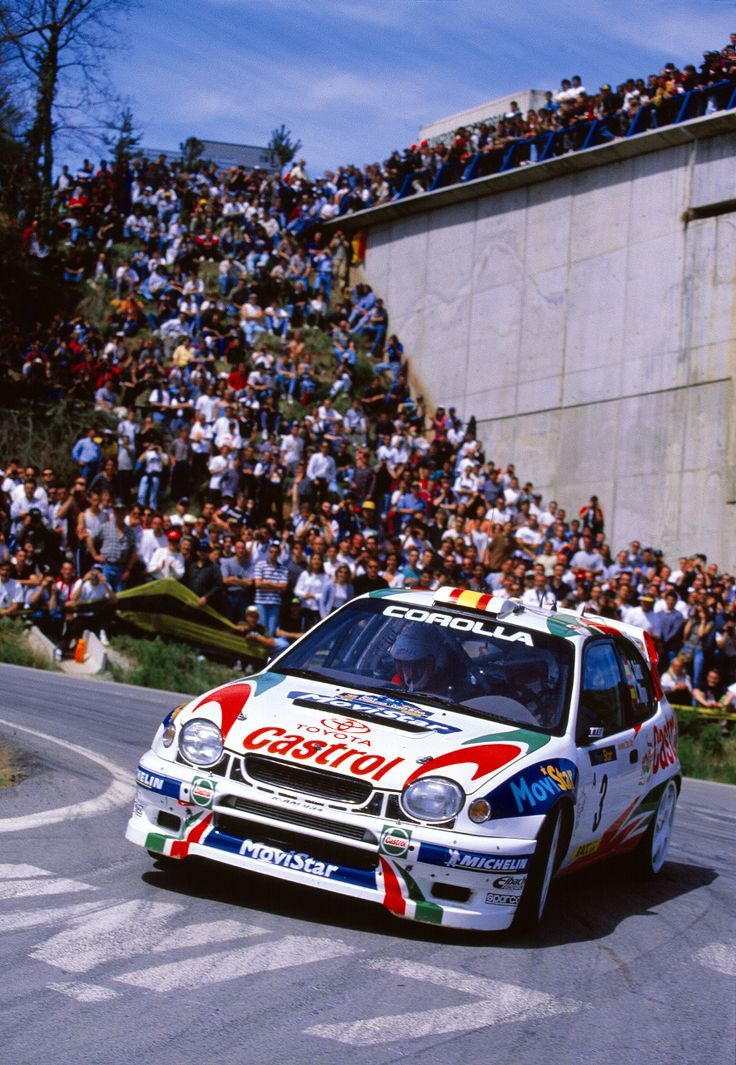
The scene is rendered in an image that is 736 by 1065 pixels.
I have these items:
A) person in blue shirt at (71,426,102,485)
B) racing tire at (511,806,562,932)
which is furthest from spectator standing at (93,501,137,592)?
racing tire at (511,806,562,932)

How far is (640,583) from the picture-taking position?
2205 cm

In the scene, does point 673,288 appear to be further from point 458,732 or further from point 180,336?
point 458,732

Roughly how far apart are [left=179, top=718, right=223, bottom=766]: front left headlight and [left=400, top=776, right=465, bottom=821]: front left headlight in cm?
89

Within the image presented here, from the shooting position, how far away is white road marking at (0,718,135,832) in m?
7.68

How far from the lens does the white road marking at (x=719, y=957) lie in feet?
20.7

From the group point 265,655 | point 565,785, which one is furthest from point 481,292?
point 565,785

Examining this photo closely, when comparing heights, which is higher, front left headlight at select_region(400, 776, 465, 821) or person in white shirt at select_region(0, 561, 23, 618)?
person in white shirt at select_region(0, 561, 23, 618)

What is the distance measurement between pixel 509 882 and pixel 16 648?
12.9m

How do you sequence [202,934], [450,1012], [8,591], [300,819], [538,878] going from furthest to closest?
[8,591]
[538,878]
[300,819]
[202,934]
[450,1012]

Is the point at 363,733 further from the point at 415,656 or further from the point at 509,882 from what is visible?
the point at 415,656

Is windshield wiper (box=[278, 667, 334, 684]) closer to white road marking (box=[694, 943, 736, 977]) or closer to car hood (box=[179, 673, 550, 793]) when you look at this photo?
car hood (box=[179, 673, 550, 793])

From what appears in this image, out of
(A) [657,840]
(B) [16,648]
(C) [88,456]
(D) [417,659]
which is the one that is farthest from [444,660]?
(C) [88,456]

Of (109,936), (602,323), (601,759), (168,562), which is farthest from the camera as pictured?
(602,323)

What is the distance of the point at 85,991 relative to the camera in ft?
15.7
